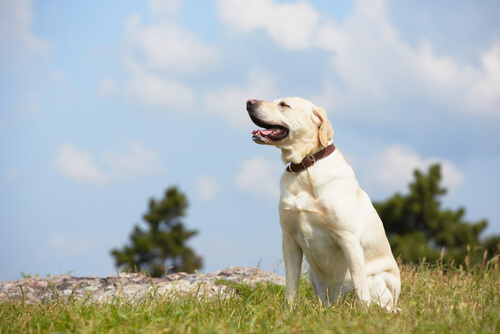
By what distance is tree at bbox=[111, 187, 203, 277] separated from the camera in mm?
19344

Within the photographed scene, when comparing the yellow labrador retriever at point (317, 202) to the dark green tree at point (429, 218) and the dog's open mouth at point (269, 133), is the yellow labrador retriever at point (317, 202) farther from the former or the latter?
the dark green tree at point (429, 218)

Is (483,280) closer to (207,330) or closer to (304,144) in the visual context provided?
(304,144)

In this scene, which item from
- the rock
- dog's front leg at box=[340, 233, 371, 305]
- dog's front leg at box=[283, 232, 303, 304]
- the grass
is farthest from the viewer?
the rock

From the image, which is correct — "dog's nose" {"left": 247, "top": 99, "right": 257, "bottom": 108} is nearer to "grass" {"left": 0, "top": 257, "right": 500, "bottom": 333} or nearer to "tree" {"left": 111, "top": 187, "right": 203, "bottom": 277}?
"grass" {"left": 0, "top": 257, "right": 500, "bottom": 333}

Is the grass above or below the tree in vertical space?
below

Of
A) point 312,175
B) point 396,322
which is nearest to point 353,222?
point 312,175

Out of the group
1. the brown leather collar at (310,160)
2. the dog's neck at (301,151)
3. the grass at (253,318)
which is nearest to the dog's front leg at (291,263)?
the grass at (253,318)

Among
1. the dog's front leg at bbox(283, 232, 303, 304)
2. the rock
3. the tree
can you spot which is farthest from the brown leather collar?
the tree

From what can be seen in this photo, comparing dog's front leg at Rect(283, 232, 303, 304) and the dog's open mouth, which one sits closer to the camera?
the dog's open mouth

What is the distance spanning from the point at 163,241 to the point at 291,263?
601 inches

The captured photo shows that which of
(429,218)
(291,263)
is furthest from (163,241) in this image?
(291,263)

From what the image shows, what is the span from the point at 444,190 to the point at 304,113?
53.2 ft

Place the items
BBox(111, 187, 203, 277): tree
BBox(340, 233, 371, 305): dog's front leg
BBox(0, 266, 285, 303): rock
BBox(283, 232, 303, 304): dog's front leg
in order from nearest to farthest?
BBox(340, 233, 371, 305): dog's front leg, BBox(283, 232, 303, 304): dog's front leg, BBox(0, 266, 285, 303): rock, BBox(111, 187, 203, 277): tree

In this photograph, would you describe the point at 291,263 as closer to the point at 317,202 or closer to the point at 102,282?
the point at 317,202
